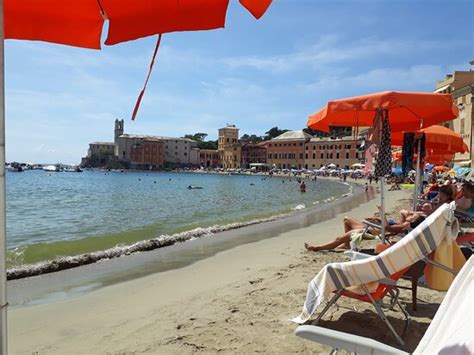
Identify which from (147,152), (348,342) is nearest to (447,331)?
(348,342)

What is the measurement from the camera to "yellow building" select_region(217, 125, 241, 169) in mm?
125312

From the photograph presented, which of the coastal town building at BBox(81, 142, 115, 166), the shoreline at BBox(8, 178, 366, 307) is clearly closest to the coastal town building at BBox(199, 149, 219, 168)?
the coastal town building at BBox(81, 142, 115, 166)

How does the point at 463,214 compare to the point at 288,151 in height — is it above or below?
below

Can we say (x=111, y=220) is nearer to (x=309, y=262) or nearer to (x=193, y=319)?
(x=309, y=262)

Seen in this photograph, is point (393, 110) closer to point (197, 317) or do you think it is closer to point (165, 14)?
point (197, 317)

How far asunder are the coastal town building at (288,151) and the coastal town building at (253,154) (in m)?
4.93

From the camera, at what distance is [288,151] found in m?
106

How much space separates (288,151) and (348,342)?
105138 millimetres

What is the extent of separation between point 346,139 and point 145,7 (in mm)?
93142

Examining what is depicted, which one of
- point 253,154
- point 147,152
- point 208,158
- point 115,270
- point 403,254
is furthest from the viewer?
point 208,158

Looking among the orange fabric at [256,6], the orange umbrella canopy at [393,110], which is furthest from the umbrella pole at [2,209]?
the orange umbrella canopy at [393,110]

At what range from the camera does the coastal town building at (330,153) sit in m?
90.4

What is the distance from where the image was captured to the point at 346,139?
9144cm

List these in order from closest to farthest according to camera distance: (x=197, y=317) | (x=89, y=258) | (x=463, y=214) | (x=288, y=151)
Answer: (x=197, y=317)
(x=463, y=214)
(x=89, y=258)
(x=288, y=151)
